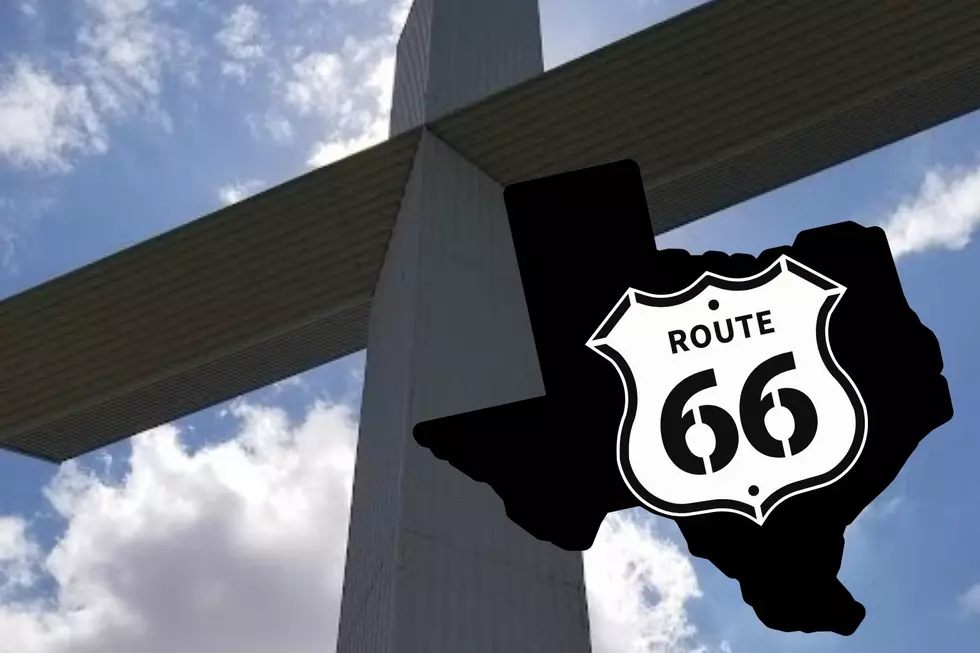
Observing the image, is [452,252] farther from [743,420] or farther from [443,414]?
[743,420]

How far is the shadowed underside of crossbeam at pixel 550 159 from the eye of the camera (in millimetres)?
11039

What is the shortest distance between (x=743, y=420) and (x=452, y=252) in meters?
7.81

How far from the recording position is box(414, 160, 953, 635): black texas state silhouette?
2.72 meters

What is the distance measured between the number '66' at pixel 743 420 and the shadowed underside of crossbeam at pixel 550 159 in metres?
8.65

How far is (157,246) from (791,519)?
10.5m

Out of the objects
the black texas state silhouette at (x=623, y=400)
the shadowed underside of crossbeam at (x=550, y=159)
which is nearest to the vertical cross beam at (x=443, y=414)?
the shadowed underside of crossbeam at (x=550, y=159)

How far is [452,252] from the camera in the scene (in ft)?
34.2

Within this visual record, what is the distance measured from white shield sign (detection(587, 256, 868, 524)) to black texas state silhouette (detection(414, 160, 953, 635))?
1.5 inches

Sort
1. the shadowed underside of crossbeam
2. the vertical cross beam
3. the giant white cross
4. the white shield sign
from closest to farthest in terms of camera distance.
Answer: the white shield sign, the vertical cross beam, the giant white cross, the shadowed underside of crossbeam

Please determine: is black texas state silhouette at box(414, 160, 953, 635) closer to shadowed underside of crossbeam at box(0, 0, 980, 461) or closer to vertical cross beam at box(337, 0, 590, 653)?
vertical cross beam at box(337, 0, 590, 653)

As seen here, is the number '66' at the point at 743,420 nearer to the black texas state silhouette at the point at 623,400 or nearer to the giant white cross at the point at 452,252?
the black texas state silhouette at the point at 623,400

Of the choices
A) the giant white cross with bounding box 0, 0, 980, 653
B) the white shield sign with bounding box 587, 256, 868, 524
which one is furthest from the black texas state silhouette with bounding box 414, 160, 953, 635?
the giant white cross with bounding box 0, 0, 980, 653

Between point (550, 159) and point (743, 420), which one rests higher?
point (550, 159)

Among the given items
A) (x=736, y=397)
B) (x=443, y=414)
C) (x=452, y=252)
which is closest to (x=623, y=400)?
(x=736, y=397)
